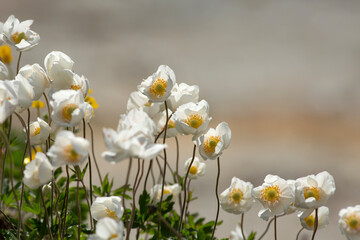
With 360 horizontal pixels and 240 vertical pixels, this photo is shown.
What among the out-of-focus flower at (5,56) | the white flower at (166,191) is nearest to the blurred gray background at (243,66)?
the out-of-focus flower at (5,56)

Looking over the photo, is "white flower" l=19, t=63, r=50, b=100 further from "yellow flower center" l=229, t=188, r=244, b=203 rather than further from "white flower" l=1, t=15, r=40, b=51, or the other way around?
"yellow flower center" l=229, t=188, r=244, b=203

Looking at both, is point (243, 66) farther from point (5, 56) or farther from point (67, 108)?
point (67, 108)

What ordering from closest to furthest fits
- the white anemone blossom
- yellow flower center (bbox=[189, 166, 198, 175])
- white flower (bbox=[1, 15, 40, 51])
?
the white anemone blossom → white flower (bbox=[1, 15, 40, 51]) → yellow flower center (bbox=[189, 166, 198, 175])

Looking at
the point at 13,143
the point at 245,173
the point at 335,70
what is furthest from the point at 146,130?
the point at 335,70

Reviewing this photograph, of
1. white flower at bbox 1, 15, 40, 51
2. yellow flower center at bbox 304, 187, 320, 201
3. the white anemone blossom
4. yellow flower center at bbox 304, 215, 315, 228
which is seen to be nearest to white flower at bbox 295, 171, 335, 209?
yellow flower center at bbox 304, 187, 320, 201

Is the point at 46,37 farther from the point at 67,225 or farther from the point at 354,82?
the point at 67,225

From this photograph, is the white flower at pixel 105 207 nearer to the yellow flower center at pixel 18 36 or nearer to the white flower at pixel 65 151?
the white flower at pixel 65 151

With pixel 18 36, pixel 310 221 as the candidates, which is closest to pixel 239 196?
pixel 310 221
